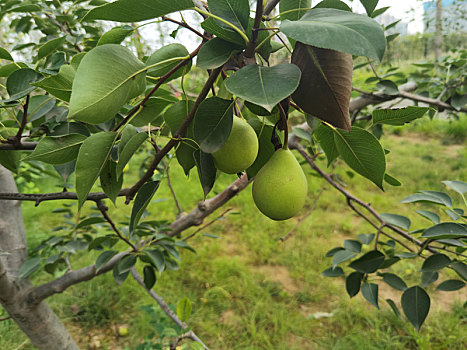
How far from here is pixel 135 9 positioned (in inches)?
12.1

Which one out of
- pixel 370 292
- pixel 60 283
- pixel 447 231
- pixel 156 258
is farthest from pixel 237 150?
pixel 60 283

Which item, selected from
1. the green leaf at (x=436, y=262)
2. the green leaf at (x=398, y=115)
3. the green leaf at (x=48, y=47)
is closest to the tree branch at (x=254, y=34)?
the green leaf at (x=398, y=115)

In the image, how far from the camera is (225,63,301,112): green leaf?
0.28m

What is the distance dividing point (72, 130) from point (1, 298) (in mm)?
684

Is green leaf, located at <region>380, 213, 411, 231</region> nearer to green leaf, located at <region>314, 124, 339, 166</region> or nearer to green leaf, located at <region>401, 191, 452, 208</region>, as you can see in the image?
green leaf, located at <region>401, 191, 452, 208</region>

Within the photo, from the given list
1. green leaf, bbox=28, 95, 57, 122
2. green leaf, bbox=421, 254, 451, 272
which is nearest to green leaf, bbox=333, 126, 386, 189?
green leaf, bbox=421, 254, 451, 272

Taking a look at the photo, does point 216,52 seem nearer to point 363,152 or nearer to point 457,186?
point 363,152

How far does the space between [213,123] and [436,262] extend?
69cm

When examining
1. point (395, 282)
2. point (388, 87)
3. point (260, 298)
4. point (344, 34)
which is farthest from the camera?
point (260, 298)

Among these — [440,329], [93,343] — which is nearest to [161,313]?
[93,343]

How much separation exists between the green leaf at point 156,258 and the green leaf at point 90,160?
0.61 metres

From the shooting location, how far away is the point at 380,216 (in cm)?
90

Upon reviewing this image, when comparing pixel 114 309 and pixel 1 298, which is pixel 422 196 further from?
pixel 114 309

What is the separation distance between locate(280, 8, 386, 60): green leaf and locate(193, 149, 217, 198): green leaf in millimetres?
200
